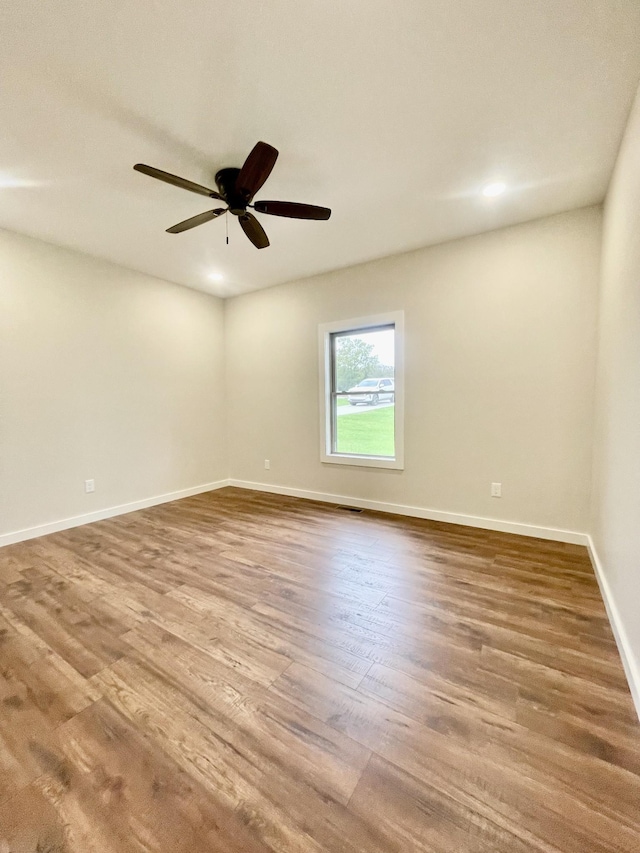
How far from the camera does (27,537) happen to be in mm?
3156

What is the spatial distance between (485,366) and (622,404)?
1435 mm

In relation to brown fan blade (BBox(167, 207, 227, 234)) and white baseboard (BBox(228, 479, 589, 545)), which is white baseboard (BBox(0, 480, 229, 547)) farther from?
brown fan blade (BBox(167, 207, 227, 234))

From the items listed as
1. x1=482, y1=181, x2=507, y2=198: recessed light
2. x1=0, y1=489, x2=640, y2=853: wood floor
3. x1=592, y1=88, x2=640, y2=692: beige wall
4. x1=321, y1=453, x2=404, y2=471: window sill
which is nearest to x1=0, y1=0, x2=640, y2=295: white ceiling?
x1=482, y1=181, x2=507, y2=198: recessed light

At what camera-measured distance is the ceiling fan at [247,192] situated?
182cm

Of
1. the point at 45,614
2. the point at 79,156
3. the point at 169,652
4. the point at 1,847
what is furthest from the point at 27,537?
the point at 79,156

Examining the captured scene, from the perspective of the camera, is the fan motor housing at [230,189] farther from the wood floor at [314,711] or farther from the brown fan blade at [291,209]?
the wood floor at [314,711]

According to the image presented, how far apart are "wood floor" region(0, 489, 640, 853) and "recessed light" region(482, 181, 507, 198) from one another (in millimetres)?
2750

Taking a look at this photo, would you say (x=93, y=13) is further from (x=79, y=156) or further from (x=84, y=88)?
(x=79, y=156)

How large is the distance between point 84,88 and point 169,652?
2789 millimetres

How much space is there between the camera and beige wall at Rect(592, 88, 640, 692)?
5.09ft

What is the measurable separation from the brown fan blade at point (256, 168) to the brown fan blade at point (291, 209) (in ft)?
0.31

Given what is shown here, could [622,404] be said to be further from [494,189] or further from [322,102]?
[322,102]

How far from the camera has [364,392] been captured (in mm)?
4004

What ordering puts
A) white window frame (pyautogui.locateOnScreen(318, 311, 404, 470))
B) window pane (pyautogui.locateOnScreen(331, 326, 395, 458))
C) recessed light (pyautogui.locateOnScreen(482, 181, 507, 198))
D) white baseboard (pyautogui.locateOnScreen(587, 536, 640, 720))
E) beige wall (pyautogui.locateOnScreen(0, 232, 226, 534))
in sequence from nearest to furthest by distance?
white baseboard (pyautogui.locateOnScreen(587, 536, 640, 720))
recessed light (pyautogui.locateOnScreen(482, 181, 507, 198))
beige wall (pyautogui.locateOnScreen(0, 232, 226, 534))
white window frame (pyautogui.locateOnScreen(318, 311, 404, 470))
window pane (pyautogui.locateOnScreen(331, 326, 395, 458))
